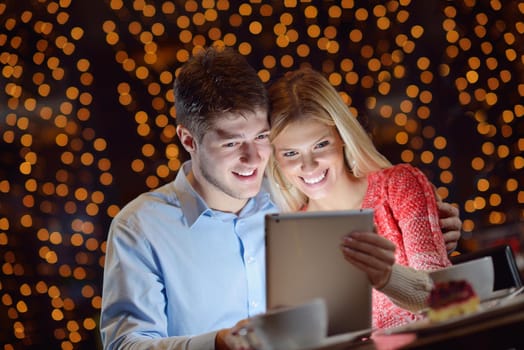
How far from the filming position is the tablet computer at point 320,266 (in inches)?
38.3

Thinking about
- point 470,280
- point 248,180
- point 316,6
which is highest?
point 316,6

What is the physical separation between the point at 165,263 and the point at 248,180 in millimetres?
252

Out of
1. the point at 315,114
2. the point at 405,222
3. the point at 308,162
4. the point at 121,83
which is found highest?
the point at 121,83

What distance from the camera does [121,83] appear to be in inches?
100

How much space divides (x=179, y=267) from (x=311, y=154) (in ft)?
1.29

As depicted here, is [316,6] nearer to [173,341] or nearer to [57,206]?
[57,206]

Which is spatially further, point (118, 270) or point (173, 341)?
point (118, 270)

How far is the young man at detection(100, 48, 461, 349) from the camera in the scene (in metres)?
1.39

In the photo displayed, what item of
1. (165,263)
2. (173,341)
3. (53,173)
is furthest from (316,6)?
(173,341)

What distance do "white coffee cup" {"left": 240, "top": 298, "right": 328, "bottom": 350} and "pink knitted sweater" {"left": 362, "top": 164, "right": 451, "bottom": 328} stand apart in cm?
62

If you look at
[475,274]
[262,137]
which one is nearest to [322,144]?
[262,137]

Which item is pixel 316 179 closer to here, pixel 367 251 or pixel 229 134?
pixel 229 134

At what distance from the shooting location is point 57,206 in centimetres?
251

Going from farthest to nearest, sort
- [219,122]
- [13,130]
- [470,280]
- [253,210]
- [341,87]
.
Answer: [341,87]
[13,130]
[253,210]
[219,122]
[470,280]
